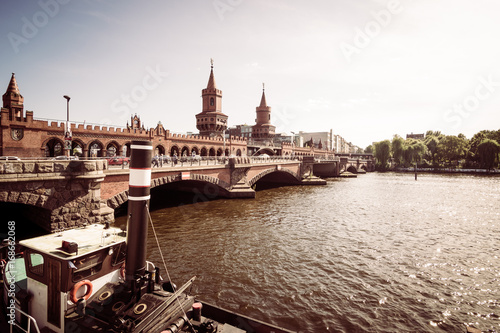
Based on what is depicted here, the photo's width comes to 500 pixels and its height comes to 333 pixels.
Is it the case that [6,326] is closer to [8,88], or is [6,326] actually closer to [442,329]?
[442,329]

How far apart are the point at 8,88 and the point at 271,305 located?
1932 inches

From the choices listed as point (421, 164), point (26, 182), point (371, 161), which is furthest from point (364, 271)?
point (421, 164)

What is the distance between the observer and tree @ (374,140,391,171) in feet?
338

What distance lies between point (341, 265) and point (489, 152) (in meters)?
108

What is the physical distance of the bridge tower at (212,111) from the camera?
66938mm

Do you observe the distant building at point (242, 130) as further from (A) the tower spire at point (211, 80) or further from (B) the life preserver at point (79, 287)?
(B) the life preserver at point (79, 287)

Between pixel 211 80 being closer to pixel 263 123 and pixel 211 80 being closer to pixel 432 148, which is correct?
pixel 263 123

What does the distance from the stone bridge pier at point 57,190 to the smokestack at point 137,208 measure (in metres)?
11.2

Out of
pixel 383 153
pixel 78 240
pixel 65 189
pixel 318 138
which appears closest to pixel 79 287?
pixel 78 240

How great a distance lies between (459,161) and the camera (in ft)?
368

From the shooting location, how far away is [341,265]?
14680mm

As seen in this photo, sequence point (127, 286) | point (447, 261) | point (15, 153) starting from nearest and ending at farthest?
point (127, 286), point (447, 261), point (15, 153)

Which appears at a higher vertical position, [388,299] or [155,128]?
[155,128]

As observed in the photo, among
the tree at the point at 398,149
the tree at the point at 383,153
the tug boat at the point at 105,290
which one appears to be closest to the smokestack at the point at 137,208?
the tug boat at the point at 105,290
